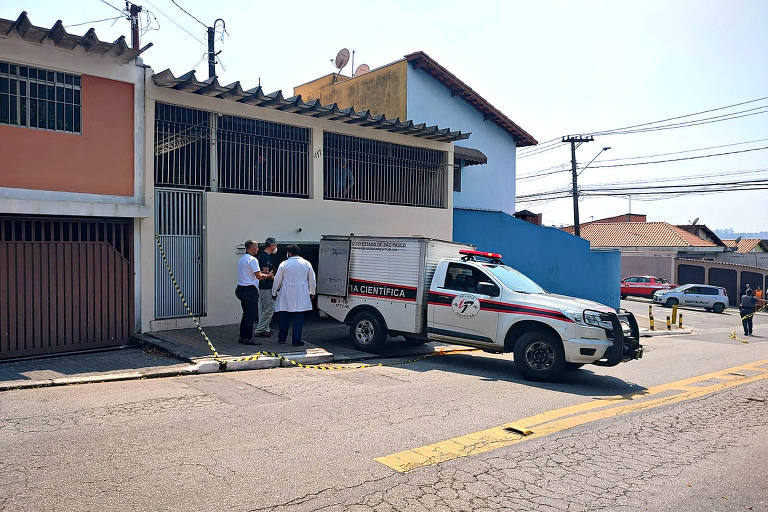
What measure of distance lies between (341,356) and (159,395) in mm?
3771

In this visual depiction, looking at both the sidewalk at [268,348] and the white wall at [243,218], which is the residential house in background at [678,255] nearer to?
the white wall at [243,218]

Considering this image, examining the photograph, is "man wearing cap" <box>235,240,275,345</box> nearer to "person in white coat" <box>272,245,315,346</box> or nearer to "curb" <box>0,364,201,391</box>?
"person in white coat" <box>272,245,315,346</box>

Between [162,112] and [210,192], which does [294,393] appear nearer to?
[210,192]

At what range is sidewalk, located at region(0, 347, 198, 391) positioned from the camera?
7.75m

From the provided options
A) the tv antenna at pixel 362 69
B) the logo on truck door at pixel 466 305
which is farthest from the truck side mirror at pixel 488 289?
the tv antenna at pixel 362 69

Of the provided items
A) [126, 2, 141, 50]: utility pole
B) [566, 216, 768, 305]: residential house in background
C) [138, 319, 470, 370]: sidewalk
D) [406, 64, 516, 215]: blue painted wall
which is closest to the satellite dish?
[406, 64, 516, 215]: blue painted wall

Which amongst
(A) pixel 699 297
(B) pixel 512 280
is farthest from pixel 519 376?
(A) pixel 699 297

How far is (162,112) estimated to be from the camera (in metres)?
11.5

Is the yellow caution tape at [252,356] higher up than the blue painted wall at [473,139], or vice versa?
the blue painted wall at [473,139]

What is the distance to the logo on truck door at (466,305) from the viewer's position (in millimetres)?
9859

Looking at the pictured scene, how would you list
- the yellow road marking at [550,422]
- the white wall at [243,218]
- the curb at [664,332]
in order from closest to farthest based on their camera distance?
1. the yellow road marking at [550,422]
2. the white wall at [243,218]
3. the curb at [664,332]

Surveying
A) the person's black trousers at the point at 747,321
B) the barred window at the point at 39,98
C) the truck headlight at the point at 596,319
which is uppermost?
the barred window at the point at 39,98

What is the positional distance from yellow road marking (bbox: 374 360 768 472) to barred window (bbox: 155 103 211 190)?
8236mm

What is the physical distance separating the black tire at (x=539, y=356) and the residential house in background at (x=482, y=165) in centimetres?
989
